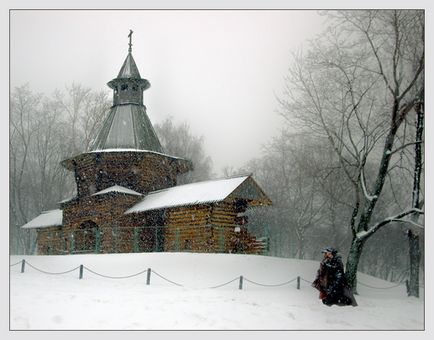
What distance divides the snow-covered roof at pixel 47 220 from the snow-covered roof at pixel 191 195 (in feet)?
21.7

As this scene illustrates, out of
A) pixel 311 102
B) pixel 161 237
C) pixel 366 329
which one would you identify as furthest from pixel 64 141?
pixel 366 329

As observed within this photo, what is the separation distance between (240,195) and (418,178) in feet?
21.3

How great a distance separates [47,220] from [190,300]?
1642 cm

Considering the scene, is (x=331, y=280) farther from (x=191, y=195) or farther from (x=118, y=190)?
(x=118, y=190)

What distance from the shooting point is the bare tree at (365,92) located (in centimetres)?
1468

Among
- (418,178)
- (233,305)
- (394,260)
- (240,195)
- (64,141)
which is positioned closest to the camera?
(233,305)

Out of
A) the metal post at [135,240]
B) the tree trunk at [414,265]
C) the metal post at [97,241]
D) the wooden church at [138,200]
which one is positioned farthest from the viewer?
the metal post at [97,241]

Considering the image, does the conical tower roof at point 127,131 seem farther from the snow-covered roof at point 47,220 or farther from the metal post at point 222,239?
the metal post at point 222,239

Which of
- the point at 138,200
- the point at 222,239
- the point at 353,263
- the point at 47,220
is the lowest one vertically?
the point at 353,263

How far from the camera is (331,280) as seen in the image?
507 inches

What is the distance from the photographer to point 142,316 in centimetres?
1151

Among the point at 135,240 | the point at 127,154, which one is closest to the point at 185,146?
the point at 127,154

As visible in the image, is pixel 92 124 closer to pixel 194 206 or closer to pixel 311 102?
pixel 194 206

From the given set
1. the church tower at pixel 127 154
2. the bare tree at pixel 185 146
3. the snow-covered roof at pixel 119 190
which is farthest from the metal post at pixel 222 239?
the bare tree at pixel 185 146
